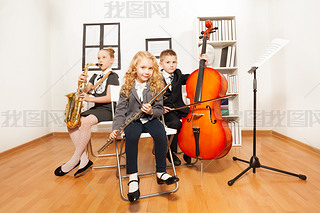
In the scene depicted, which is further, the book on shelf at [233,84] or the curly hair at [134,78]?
the book on shelf at [233,84]

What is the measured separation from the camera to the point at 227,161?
82.3 inches

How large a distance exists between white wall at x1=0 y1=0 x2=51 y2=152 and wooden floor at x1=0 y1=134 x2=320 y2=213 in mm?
486

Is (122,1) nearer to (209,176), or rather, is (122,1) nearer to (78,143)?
(78,143)

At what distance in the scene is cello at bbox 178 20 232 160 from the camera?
1524 mm

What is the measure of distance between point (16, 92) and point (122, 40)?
1.50 metres

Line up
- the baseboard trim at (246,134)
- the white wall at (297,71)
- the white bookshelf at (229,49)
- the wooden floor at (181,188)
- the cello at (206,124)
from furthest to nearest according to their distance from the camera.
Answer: the white bookshelf at (229,49) < the baseboard trim at (246,134) < the white wall at (297,71) < the cello at (206,124) < the wooden floor at (181,188)

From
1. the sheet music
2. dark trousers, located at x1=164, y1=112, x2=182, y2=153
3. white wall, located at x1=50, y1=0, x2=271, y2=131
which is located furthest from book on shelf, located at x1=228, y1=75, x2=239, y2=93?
the sheet music

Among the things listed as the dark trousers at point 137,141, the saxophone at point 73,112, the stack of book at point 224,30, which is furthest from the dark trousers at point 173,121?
the stack of book at point 224,30

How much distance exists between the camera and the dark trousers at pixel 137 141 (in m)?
1.41

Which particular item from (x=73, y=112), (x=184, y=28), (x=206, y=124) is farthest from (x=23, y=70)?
(x=206, y=124)

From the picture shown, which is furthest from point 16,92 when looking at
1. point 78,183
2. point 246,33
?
point 246,33

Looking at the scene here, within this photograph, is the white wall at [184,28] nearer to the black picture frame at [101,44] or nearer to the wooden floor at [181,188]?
the black picture frame at [101,44]

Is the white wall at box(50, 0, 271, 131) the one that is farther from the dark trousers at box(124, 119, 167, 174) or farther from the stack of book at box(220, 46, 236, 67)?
the dark trousers at box(124, 119, 167, 174)

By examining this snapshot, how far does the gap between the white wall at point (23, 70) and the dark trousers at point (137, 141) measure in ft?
5.71
